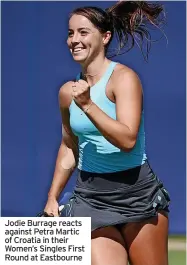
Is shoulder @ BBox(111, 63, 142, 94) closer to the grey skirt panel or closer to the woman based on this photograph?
the woman

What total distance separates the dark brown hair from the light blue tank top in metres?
0.17

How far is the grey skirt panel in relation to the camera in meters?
2.88

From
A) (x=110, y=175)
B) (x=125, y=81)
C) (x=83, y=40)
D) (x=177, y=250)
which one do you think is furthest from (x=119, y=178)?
(x=177, y=250)

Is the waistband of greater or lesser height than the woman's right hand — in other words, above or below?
above

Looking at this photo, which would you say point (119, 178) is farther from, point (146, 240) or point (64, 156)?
point (64, 156)

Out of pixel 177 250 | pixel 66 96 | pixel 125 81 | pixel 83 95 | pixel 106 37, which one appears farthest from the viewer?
pixel 177 250

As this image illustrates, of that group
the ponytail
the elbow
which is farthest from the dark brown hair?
the elbow

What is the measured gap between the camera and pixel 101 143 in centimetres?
286

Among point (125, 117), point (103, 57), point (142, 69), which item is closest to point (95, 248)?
point (125, 117)

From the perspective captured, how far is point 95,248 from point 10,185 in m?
3.43

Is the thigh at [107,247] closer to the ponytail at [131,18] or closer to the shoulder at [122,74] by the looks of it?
the shoulder at [122,74]

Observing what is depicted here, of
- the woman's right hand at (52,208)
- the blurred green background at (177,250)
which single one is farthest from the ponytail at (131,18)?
the blurred green background at (177,250)

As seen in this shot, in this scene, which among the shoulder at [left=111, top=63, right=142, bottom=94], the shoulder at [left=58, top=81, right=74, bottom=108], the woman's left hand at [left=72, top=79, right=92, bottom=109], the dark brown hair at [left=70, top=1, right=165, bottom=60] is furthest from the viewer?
the shoulder at [left=58, top=81, right=74, bottom=108]

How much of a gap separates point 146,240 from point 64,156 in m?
0.49
